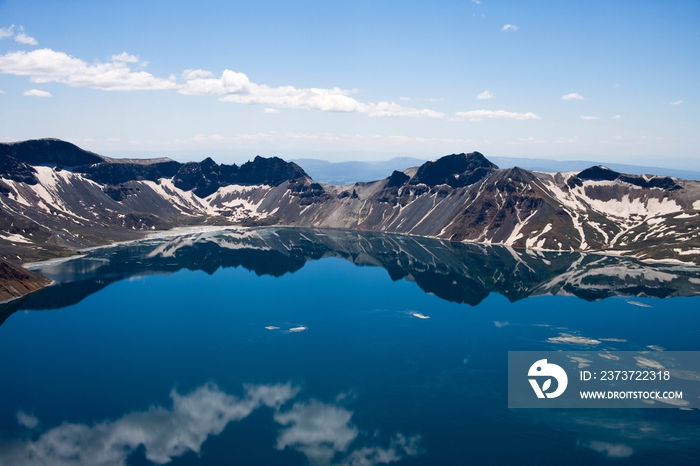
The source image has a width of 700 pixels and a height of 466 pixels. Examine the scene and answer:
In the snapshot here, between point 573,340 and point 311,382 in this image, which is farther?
point 573,340

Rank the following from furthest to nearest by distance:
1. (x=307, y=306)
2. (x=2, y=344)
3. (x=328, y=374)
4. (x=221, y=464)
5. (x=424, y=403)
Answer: (x=307, y=306), (x=2, y=344), (x=328, y=374), (x=424, y=403), (x=221, y=464)

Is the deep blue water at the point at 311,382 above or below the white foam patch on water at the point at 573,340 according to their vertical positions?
below

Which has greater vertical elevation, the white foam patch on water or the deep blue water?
the white foam patch on water

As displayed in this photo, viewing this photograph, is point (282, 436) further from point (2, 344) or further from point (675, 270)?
point (675, 270)

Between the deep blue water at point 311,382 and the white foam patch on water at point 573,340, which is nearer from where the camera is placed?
the deep blue water at point 311,382

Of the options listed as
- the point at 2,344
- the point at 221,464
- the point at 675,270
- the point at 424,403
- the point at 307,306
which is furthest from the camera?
the point at 675,270

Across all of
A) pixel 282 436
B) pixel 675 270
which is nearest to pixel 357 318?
pixel 282 436

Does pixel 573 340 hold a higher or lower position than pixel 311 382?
higher

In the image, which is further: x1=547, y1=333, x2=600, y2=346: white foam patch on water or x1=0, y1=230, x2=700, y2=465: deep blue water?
x1=547, y1=333, x2=600, y2=346: white foam patch on water
